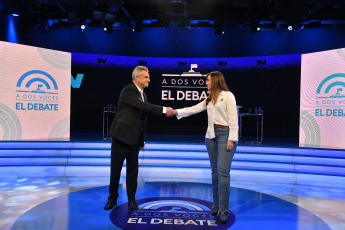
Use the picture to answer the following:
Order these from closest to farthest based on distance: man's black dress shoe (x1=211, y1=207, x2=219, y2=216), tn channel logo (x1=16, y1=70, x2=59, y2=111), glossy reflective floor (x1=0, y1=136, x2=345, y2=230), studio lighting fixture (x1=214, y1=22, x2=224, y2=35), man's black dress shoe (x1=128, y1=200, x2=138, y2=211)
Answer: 1. glossy reflective floor (x1=0, y1=136, x2=345, y2=230)
2. man's black dress shoe (x1=211, y1=207, x2=219, y2=216)
3. man's black dress shoe (x1=128, y1=200, x2=138, y2=211)
4. tn channel logo (x1=16, y1=70, x2=59, y2=111)
5. studio lighting fixture (x1=214, y1=22, x2=224, y2=35)

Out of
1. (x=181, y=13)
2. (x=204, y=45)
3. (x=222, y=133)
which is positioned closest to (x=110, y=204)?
(x=222, y=133)

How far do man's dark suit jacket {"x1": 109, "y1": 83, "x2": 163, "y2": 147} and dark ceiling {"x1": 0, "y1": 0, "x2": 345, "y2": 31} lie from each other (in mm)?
5096

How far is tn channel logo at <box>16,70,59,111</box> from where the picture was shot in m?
5.63

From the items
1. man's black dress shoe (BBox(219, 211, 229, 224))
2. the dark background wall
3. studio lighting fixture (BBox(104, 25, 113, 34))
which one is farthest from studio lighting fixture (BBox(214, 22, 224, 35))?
man's black dress shoe (BBox(219, 211, 229, 224))

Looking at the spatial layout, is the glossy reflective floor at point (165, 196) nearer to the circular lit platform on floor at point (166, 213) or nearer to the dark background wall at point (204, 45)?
the circular lit platform on floor at point (166, 213)

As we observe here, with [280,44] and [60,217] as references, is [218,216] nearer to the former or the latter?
[60,217]

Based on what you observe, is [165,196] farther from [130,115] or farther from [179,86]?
[179,86]

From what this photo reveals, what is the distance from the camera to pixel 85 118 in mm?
9125

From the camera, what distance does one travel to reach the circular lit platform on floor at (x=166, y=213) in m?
2.45

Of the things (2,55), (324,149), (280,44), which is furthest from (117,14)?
(324,149)

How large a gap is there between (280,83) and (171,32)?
4009mm

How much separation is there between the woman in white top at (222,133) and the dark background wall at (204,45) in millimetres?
6656

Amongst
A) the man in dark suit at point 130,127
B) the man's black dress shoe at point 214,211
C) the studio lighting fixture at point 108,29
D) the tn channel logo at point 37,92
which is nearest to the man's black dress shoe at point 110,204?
the man in dark suit at point 130,127

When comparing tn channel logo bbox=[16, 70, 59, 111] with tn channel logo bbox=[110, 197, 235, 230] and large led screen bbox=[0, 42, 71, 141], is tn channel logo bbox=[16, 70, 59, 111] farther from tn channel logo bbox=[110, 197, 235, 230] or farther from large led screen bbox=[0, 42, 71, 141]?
tn channel logo bbox=[110, 197, 235, 230]
